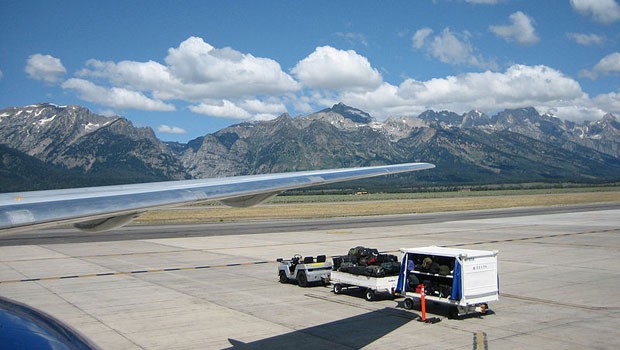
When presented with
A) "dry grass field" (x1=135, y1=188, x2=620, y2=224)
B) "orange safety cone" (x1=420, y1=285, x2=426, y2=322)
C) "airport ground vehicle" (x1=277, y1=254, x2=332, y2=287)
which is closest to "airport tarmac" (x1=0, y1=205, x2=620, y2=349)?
"orange safety cone" (x1=420, y1=285, x2=426, y2=322)

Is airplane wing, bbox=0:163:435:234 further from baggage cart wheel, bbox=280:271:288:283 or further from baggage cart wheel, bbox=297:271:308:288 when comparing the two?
baggage cart wheel, bbox=280:271:288:283

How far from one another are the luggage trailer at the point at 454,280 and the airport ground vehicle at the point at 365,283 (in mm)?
627

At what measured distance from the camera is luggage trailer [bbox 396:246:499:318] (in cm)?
1730

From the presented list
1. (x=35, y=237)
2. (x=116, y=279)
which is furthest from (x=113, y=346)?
(x=35, y=237)

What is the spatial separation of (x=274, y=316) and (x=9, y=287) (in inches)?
547

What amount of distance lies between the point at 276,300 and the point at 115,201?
15814mm

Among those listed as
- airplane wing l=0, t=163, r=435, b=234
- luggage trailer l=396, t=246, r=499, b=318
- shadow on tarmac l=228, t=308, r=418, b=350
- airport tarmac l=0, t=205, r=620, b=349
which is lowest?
shadow on tarmac l=228, t=308, r=418, b=350

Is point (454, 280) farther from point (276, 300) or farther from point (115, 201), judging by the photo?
point (115, 201)

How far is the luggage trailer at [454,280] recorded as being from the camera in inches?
681

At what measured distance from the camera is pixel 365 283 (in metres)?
20.4

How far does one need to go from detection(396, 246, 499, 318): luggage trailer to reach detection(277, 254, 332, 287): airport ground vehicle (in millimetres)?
4759

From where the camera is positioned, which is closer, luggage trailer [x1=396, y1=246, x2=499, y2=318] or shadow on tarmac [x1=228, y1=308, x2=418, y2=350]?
shadow on tarmac [x1=228, y1=308, x2=418, y2=350]

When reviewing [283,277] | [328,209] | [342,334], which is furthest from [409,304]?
[328,209]

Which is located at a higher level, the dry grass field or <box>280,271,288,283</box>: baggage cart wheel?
the dry grass field
